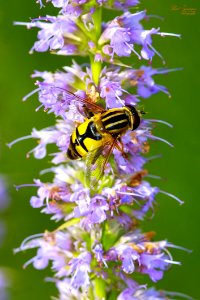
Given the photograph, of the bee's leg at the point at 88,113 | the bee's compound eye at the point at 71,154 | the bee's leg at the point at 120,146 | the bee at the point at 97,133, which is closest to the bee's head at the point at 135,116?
the bee at the point at 97,133

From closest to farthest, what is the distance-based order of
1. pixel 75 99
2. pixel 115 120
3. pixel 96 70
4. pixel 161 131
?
1. pixel 75 99
2. pixel 96 70
3. pixel 115 120
4. pixel 161 131

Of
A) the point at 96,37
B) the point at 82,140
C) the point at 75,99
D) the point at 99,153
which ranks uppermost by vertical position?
the point at 96,37

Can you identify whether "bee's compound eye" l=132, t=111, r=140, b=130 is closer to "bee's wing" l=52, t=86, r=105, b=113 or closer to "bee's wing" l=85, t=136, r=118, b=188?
"bee's wing" l=85, t=136, r=118, b=188

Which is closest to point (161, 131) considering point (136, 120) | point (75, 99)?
point (136, 120)

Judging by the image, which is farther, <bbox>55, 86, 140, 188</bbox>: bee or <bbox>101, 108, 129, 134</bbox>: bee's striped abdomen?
<bbox>101, 108, 129, 134</bbox>: bee's striped abdomen

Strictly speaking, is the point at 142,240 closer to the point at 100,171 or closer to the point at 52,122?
the point at 100,171

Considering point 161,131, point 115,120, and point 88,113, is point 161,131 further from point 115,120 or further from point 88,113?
point 88,113

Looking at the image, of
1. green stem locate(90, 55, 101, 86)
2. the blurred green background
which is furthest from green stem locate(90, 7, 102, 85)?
the blurred green background
